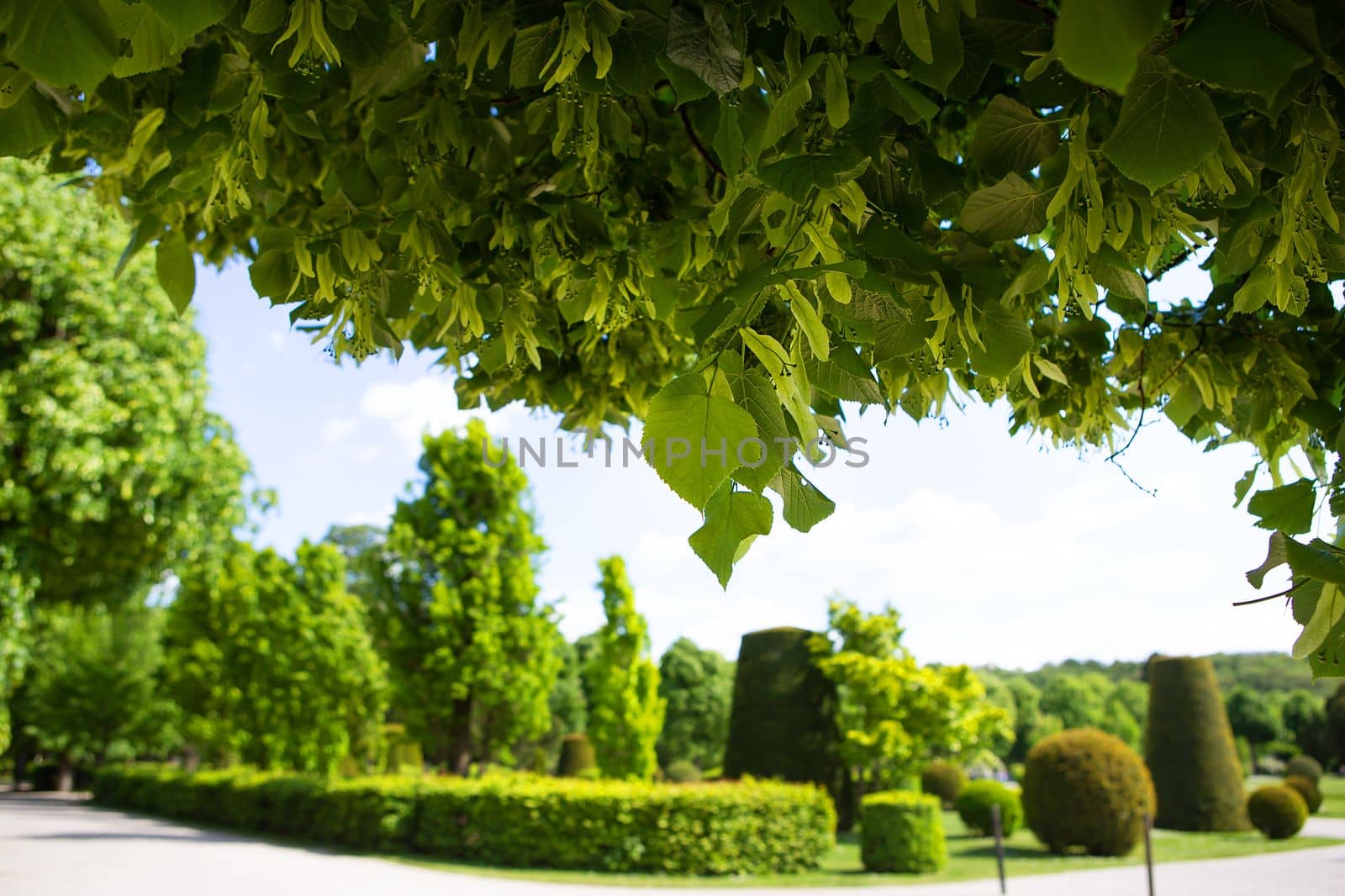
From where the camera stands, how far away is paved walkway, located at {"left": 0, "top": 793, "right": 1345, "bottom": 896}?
10648mm

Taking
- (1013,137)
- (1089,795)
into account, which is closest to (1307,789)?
(1089,795)

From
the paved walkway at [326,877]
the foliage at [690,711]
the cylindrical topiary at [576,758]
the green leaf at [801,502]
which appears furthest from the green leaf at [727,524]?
the foliage at [690,711]

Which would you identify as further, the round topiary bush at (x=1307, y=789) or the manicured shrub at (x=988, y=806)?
the round topiary bush at (x=1307, y=789)

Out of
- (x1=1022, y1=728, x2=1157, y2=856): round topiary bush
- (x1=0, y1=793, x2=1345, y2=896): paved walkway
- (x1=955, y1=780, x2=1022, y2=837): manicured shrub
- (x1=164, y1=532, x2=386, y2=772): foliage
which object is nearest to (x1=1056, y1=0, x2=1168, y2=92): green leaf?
(x1=0, y1=793, x2=1345, y2=896): paved walkway

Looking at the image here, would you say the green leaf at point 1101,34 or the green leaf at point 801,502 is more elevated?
the green leaf at point 1101,34

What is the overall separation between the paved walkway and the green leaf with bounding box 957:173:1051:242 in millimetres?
11071

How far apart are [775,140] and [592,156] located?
85cm

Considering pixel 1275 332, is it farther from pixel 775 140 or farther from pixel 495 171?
pixel 495 171

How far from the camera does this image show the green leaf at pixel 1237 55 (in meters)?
0.98

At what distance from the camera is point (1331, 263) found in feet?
5.81

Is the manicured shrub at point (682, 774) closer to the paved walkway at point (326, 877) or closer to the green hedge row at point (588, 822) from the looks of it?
the green hedge row at point (588, 822)

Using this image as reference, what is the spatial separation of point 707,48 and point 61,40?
2.75 ft

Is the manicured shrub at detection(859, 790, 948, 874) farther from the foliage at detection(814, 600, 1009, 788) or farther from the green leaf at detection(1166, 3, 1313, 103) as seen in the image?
the green leaf at detection(1166, 3, 1313, 103)

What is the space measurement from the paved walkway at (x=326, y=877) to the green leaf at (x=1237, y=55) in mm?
11574
